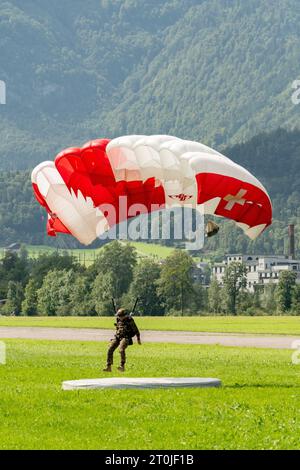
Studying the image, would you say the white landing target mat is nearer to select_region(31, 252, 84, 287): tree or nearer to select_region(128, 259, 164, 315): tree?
select_region(128, 259, 164, 315): tree

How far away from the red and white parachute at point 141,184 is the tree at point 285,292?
119034 mm

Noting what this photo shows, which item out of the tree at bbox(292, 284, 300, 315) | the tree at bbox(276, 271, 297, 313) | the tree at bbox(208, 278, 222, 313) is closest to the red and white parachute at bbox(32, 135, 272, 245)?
the tree at bbox(292, 284, 300, 315)

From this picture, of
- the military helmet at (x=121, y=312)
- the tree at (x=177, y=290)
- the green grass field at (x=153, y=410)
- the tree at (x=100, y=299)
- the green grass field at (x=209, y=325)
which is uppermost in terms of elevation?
the tree at (x=177, y=290)

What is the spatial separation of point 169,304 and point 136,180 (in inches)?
4418

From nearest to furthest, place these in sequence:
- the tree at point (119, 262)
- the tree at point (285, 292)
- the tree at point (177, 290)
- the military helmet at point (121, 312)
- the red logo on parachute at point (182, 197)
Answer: the red logo on parachute at point (182, 197) → the military helmet at point (121, 312) → the tree at point (119, 262) → the tree at point (177, 290) → the tree at point (285, 292)

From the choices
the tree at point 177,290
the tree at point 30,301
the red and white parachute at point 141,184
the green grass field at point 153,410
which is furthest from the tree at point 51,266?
the red and white parachute at point 141,184

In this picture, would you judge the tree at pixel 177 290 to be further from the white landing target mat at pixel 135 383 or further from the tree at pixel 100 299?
the white landing target mat at pixel 135 383

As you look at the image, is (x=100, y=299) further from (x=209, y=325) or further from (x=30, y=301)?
(x=30, y=301)

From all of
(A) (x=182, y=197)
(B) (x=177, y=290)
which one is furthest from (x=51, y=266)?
(A) (x=182, y=197)

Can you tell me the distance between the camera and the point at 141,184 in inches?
1137

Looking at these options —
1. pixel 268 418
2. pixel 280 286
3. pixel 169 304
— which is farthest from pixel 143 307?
pixel 268 418

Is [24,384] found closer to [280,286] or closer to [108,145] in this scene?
[108,145]

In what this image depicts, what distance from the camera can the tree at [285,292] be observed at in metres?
148
